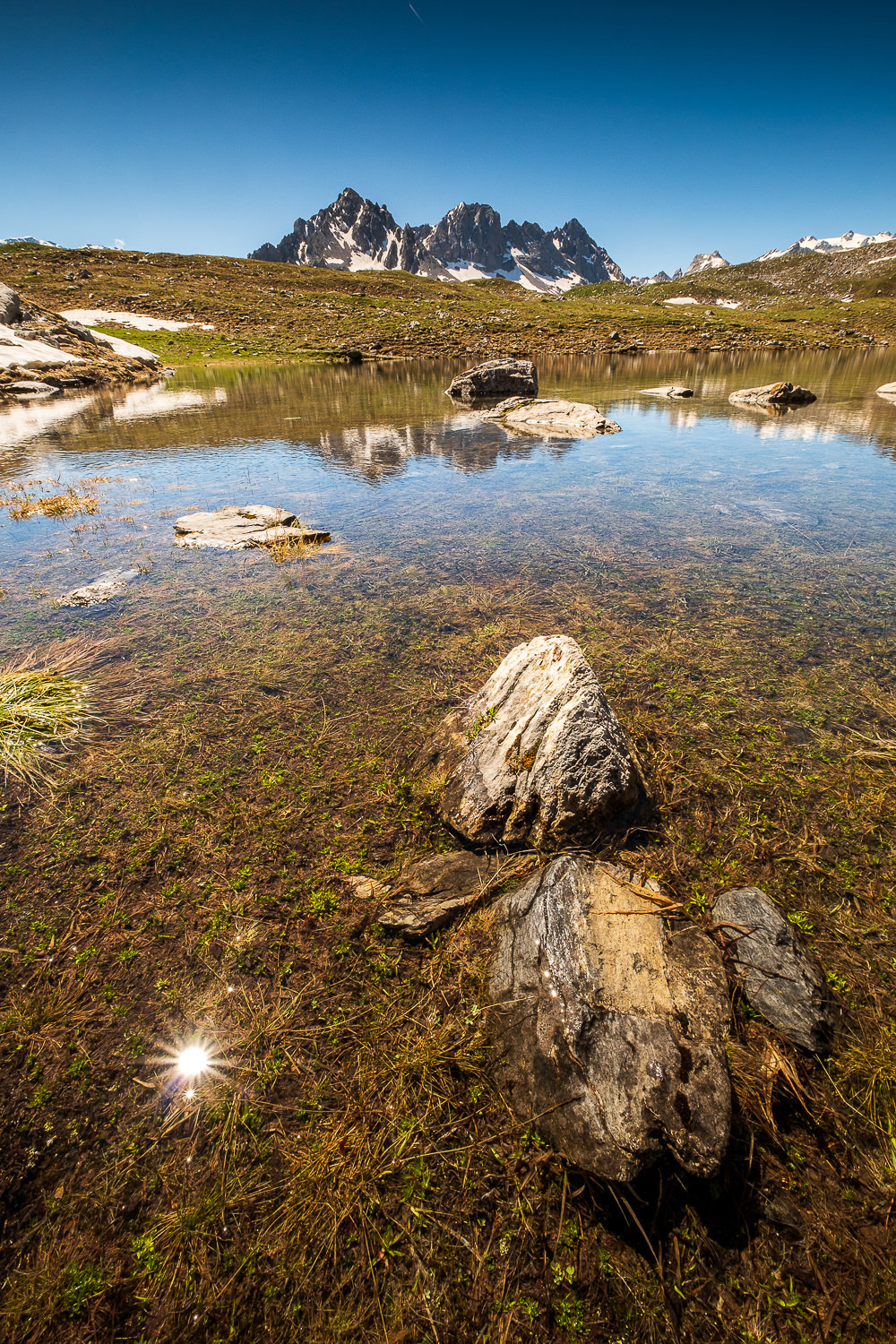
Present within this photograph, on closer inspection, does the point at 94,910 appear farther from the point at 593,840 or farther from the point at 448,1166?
the point at 593,840

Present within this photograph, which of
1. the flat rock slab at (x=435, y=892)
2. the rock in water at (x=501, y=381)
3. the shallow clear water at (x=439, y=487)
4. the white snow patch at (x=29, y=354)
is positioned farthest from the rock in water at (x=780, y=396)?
the white snow patch at (x=29, y=354)

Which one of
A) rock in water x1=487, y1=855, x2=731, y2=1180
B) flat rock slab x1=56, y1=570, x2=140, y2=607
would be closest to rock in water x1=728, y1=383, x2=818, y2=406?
flat rock slab x1=56, y1=570, x2=140, y2=607

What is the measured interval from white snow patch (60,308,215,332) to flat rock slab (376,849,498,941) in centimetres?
9489

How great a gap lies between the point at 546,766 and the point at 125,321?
101148 mm

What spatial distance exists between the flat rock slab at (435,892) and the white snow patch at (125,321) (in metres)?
94.9

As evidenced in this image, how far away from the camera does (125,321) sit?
246 feet

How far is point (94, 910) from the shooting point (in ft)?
13.5

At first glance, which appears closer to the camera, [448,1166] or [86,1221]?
[86,1221]

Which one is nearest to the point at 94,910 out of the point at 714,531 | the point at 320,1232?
the point at 320,1232

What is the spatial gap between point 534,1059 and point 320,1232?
1386mm

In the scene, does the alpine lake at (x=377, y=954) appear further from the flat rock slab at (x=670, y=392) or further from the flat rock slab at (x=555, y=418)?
the flat rock slab at (x=670, y=392)

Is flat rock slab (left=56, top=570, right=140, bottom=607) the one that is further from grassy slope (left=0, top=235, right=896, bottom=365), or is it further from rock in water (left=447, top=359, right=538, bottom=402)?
grassy slope (left=0, top=235, right=896, bottom=365)

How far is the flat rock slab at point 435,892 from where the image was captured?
3.97 m

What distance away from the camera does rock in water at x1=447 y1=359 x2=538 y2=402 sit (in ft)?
102
